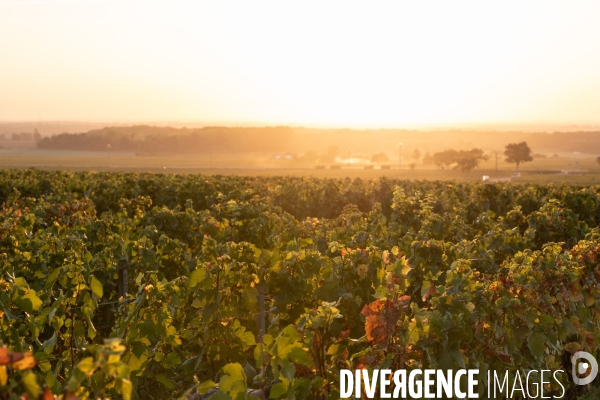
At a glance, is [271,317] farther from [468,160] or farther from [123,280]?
[468,160]

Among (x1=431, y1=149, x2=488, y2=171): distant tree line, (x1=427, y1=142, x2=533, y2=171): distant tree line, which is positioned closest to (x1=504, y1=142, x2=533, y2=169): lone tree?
(x1=427, y1=142, x2=533, y2=171): distant tree line

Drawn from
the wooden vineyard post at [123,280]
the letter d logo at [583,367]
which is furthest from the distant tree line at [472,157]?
the wooden vineyard post at [123,280]

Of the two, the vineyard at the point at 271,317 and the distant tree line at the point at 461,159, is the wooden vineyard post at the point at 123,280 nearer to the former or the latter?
the vineyard at the point at 271,317

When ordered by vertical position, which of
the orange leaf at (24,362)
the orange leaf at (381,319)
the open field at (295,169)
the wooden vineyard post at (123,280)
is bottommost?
the open field at (295,169)

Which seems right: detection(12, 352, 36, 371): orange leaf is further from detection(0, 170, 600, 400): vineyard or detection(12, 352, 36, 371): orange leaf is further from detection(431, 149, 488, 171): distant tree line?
detection(431, 149, 488, 171): distant tree line

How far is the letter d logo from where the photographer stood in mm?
5086

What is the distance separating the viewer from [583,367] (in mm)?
5422

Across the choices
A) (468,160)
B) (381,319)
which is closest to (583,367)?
(381,319)

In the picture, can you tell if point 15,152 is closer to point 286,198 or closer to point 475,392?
point 286,198

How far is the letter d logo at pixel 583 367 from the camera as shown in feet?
16.7

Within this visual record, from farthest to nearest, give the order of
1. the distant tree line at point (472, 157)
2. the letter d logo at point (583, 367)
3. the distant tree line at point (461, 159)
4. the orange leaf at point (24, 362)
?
the distant tree line at point (472, 157)
the distant tree line at point (461, 159)
the letter d logo at point (583, 367)
the orange leaf at point (24, 362)

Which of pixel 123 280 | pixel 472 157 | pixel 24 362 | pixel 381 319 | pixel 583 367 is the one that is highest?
pixel 24 362

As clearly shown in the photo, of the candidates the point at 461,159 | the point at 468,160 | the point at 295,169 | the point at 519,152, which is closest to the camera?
the point at 295,169

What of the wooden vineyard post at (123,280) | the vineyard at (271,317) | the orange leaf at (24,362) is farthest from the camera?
the wooden vineyard post at (123,280)
